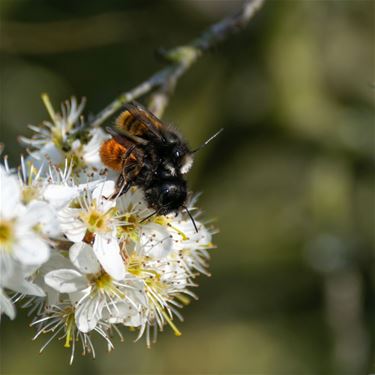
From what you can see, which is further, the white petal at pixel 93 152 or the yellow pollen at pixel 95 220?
the white petal at pixel 93 152

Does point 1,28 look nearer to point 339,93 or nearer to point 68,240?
point 339,93

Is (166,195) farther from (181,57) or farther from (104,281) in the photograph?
(181,57)

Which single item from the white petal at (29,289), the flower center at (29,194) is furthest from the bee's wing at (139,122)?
the white petal at (29,289)

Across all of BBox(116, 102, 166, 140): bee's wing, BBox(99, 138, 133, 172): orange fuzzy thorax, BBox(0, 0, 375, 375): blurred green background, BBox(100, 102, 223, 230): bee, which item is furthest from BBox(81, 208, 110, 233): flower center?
BBox(0, 0, 375, 375): blurred green background

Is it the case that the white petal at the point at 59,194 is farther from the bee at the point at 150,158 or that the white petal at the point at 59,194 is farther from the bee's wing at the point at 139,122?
the bee's wing at the point at 139,122

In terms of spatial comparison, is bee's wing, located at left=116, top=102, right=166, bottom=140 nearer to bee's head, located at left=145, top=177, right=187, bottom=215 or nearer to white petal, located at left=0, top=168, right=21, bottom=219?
bee's head, located at left=145, top=177, right=187, bottom=215

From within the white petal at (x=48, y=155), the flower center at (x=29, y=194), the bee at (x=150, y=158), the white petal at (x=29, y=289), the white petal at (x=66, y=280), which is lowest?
the white petal at (x=29, y=289)

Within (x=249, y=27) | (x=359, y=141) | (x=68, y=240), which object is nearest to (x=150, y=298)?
(x=68, y=240)
